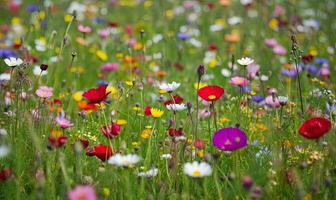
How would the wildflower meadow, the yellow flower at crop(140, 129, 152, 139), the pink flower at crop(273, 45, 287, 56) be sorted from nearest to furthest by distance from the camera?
1. the wildflower meadow
2. the yellow flower at crop(140, 129, 152, 139)
3. the pink flower at crop(273, 45, 287, 56)

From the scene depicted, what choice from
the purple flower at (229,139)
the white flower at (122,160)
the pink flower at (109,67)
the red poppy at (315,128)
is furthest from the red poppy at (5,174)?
the pink flower at (109,67)

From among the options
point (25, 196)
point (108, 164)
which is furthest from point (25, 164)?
point (108, 164)

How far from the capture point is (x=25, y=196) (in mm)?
1822

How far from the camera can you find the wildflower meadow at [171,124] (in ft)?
5.66

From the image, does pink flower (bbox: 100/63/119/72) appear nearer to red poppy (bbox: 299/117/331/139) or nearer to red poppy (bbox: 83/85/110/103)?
red poppy (bbox: 83/85/110/103)

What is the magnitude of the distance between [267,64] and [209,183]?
183 centimetres

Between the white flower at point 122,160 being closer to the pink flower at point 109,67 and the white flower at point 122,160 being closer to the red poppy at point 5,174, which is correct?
the red poppy at point 5,174

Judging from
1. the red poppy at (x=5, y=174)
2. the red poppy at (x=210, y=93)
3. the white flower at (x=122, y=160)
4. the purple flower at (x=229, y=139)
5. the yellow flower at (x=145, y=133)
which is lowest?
the red poppy at (x=5, y=174)

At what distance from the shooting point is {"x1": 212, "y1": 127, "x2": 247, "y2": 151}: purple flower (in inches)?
68.2

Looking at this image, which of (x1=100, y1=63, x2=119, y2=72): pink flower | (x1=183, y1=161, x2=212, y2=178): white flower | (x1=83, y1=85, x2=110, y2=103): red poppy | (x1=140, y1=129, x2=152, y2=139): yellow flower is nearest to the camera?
(x1=183, y1=161, x2=212, y2=178): white flower

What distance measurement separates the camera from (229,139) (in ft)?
5.81

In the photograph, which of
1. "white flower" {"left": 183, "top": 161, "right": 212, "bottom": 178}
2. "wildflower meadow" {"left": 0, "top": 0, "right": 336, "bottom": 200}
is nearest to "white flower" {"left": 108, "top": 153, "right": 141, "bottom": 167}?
"wildflower meadow" {"left": 0, "top": 0, "right": 336, "bottom": 200}

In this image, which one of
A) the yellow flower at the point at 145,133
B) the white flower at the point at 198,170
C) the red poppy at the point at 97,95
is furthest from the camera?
the yellow flower at the point at 145,133

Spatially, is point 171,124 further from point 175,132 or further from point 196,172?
point 196,172
